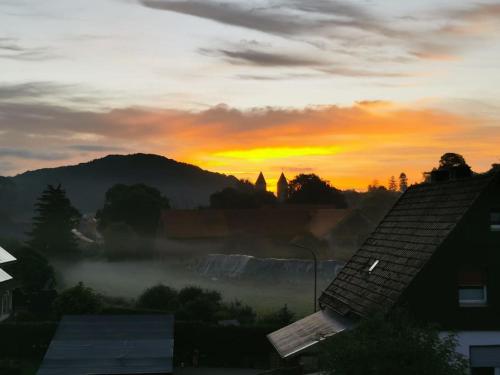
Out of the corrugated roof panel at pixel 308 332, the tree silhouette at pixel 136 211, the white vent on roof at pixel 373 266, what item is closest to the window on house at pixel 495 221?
the white vent on roof at pixel 373 266

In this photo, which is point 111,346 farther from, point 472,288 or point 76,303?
point 472,288

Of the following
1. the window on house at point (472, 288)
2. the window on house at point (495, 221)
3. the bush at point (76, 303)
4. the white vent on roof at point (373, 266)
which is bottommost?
the bush at point (76, 303)

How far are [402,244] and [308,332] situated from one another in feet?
16.7

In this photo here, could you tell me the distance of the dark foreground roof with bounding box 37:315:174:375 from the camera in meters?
28.3

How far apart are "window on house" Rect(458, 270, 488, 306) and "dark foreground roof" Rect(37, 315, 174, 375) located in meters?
13.2

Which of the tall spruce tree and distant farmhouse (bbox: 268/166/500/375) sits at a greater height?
the tall spruce tree

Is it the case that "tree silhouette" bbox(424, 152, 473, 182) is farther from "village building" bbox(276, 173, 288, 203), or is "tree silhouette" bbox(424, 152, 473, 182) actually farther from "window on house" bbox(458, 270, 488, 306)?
"village building" bbox(276, 173, 288, 203)

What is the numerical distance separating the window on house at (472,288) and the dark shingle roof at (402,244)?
1.70 meters

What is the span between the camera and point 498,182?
75.6 ft

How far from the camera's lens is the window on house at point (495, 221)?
23328mm

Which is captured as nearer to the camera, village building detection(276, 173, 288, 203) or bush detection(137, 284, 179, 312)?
bush detection(137, 284, 179, 312)

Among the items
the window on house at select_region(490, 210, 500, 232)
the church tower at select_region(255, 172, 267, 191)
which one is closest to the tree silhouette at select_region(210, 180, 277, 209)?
the church tower at select_region(255, 172, 267, 191)

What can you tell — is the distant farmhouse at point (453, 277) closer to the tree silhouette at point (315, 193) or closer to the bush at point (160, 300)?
the bush at point (160, 300)

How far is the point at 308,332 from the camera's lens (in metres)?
25.7
